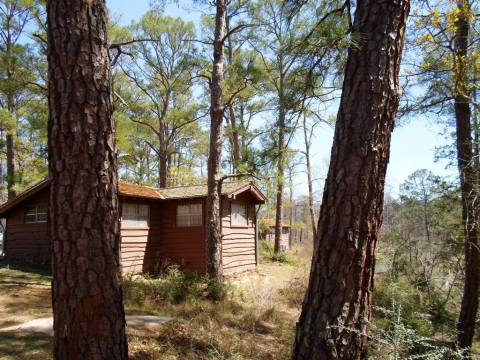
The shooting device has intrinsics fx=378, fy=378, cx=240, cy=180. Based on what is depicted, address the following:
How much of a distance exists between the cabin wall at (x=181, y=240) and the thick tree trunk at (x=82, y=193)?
10685 millimetres

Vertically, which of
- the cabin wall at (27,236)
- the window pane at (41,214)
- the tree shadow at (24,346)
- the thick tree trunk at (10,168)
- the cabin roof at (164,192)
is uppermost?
the thick tree trunk at (10,168)

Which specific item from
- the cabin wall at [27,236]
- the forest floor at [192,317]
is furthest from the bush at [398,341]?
the cabin wall at [27,236]

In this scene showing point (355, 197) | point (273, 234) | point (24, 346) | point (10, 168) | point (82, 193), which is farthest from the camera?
point (273, 234)

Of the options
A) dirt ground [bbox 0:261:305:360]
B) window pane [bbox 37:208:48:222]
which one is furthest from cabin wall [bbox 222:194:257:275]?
window pane [bbox 37:208:48:222]

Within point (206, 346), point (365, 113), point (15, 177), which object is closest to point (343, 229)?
point (365, 113)

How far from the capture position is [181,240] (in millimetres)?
13898

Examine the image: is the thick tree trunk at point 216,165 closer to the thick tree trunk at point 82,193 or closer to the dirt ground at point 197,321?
the dirt ground at point 197,321

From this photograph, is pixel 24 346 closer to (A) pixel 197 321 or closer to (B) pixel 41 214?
(A) pixel 197 321

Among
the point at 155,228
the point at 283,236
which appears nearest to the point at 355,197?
the point at 155,228

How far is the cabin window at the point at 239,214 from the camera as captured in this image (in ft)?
47.9

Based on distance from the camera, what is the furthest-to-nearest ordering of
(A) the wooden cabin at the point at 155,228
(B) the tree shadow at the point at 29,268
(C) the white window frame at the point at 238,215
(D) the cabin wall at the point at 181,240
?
1. (C) the white window frame at the point at 238,215
2. (D) the cabin wall at the point at 181,240
3. (A) the wooden cabin at the point at 155,228
4. (B) the tree shadow at the point at 29,268

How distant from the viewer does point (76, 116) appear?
2.69 metres

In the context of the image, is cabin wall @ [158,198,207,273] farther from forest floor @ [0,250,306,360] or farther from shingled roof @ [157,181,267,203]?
forest floor @ [0,250,306,360]

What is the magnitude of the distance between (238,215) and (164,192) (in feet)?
10.2
